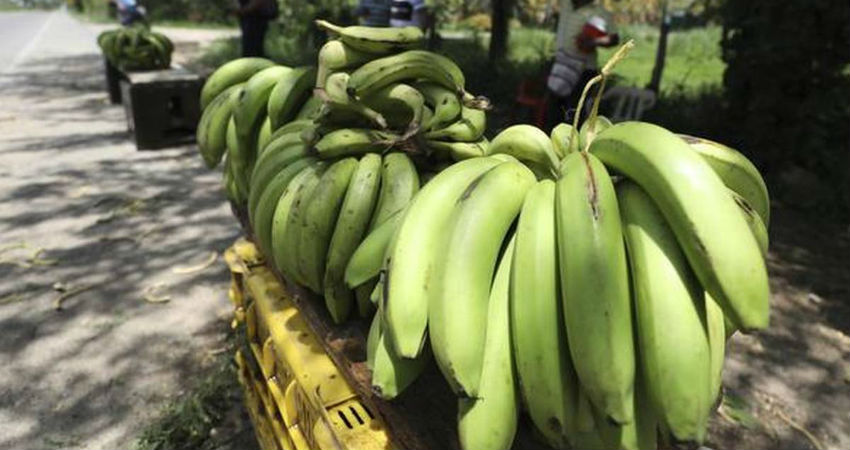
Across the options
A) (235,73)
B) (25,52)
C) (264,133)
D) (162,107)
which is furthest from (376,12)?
(25,52)

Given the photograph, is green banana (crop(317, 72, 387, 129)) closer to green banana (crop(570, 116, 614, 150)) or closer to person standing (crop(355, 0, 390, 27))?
green banana (crop(570, 116, 614, 150))

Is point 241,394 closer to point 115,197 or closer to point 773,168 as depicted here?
point 115,197

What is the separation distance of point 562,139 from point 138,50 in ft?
23.5

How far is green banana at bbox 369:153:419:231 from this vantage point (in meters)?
1.48

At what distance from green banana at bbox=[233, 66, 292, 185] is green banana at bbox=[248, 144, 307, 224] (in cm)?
34

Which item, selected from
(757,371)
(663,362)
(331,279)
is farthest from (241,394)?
(757,371)

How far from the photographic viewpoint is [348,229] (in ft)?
4.87

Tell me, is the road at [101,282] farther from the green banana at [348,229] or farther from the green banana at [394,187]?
the green banana at [394,187]

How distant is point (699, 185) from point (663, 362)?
0.95 feet

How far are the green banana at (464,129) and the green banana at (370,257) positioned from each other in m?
0.32

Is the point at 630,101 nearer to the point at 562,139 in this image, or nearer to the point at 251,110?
the point at 251,110

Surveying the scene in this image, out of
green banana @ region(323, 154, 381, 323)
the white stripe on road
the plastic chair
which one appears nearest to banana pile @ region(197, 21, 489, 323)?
green banana @ region(323, 154, 381, 323)

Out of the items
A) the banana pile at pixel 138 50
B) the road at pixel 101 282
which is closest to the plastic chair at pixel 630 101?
the road at pixel 101 282

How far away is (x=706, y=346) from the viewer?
3.29 feet
